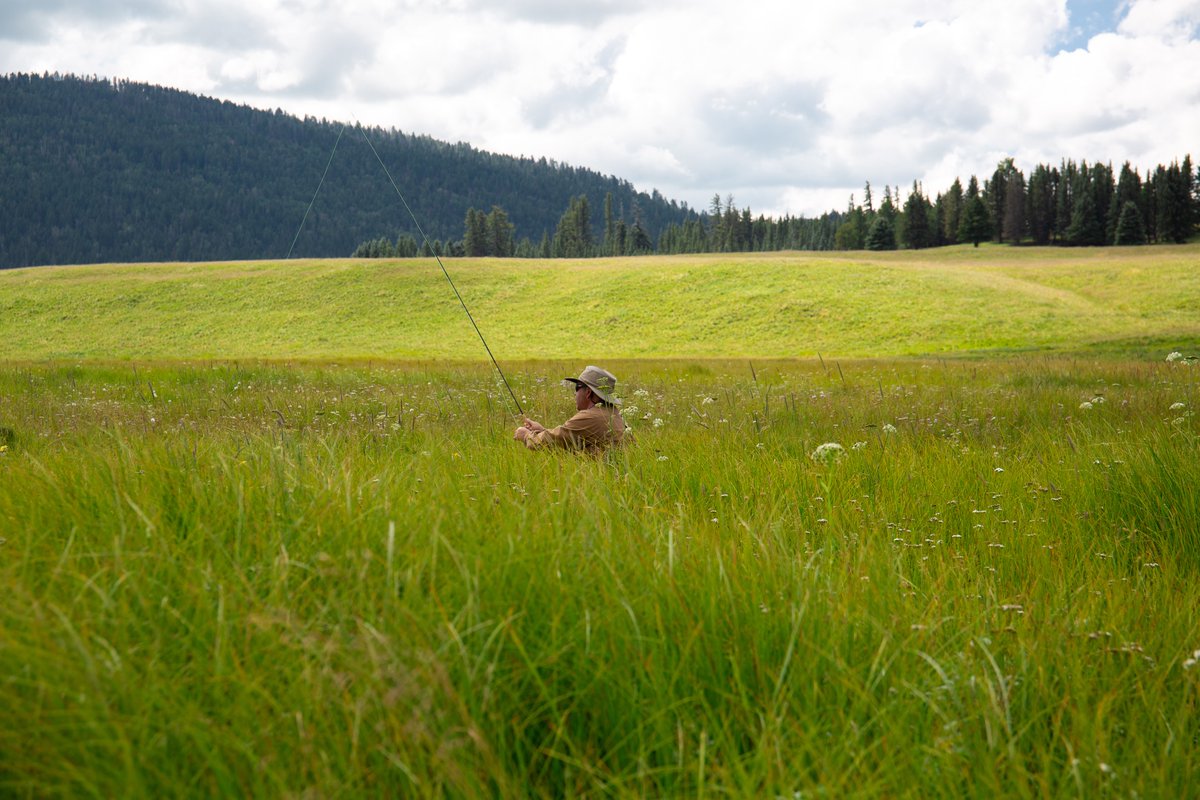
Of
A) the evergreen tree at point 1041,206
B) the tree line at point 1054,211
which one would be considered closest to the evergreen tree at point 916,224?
the tree line at point 1054,211

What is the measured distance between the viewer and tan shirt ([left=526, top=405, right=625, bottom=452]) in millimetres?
5434

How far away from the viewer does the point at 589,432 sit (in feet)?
18.1

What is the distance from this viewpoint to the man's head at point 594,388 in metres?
5.57

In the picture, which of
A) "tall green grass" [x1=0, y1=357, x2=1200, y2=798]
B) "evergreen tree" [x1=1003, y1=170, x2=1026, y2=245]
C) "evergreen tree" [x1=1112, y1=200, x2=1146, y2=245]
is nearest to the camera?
"tall green grass" [x1=0, y1=357, x2=1200, y2=798]

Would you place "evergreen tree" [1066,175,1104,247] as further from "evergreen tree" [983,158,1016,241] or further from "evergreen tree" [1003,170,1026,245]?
"evergreen tree" [983,158,1016,241]

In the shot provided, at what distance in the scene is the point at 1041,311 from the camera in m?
41.0

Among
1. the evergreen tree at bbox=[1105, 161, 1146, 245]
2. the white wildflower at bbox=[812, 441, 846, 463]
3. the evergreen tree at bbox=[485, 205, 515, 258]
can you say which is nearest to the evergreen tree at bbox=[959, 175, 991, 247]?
the evergreen tree at bbox=[1105, 161, 1146, 245]

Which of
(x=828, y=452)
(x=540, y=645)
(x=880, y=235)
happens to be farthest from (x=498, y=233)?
(x=540, y=645)

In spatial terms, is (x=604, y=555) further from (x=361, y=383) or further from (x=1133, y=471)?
(x=361, y=383)

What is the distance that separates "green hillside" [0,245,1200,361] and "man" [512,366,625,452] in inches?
1082

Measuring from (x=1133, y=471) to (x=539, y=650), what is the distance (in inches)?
163

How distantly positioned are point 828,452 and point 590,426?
171cm

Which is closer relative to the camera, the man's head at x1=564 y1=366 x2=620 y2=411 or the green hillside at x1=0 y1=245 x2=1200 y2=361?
the man's head at x1=564 y1=366 x2=620 y2=411

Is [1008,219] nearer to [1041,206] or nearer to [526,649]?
[1041,206]
